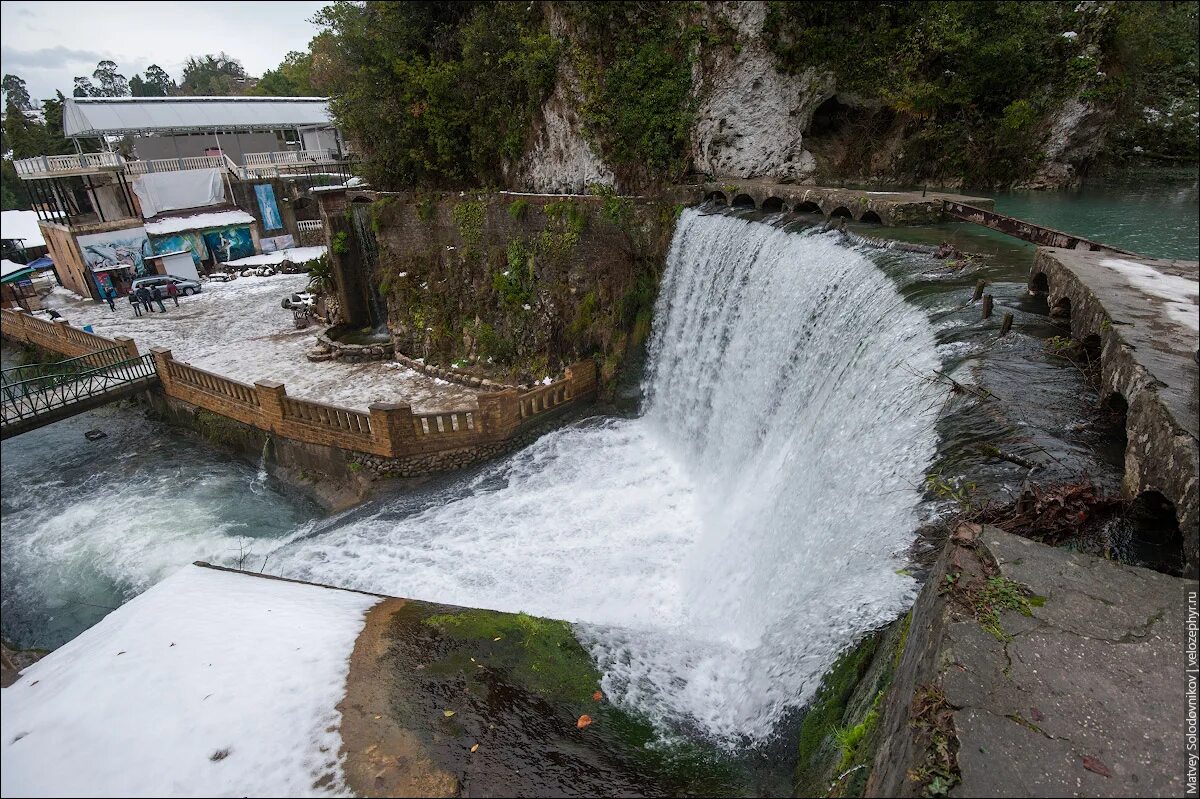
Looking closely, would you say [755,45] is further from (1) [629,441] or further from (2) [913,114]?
(1) [629,441]

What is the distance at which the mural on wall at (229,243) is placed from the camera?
28.6 metres

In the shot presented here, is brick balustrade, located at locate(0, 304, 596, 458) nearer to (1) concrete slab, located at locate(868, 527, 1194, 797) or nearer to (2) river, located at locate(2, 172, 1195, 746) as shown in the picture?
(2) river, located at locate(2, 172, 1195, 746)

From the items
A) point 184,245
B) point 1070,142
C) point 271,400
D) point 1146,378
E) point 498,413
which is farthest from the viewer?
point 184,245

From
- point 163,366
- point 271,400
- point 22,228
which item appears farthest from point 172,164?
point 271,400

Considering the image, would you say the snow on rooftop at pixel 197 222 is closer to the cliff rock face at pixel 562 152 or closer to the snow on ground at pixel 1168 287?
the cliff rock face at pixel 562 152

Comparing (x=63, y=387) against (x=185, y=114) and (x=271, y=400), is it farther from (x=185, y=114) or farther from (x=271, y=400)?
(x=185, y=114)

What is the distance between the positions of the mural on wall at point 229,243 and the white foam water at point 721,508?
24.5 metres

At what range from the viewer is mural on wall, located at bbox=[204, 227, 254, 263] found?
2858 centimetres

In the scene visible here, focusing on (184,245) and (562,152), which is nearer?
(562,152)

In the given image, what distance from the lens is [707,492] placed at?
10062 mm

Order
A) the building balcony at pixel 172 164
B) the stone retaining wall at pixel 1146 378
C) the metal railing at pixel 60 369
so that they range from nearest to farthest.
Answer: the stone retaining wall at pixel 1146 378 → the metal railing at pixel 60 369 → the building balcony at pixel 172 164

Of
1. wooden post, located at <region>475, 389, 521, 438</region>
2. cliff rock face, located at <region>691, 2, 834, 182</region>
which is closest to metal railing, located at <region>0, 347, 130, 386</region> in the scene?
wooden post, located at <region>475, 389, 521, 438</region>

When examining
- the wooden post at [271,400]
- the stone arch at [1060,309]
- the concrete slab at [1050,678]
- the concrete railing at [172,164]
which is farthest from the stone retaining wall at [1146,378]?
the concrete railing at [172,164]

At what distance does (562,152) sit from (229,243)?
20446 mm
